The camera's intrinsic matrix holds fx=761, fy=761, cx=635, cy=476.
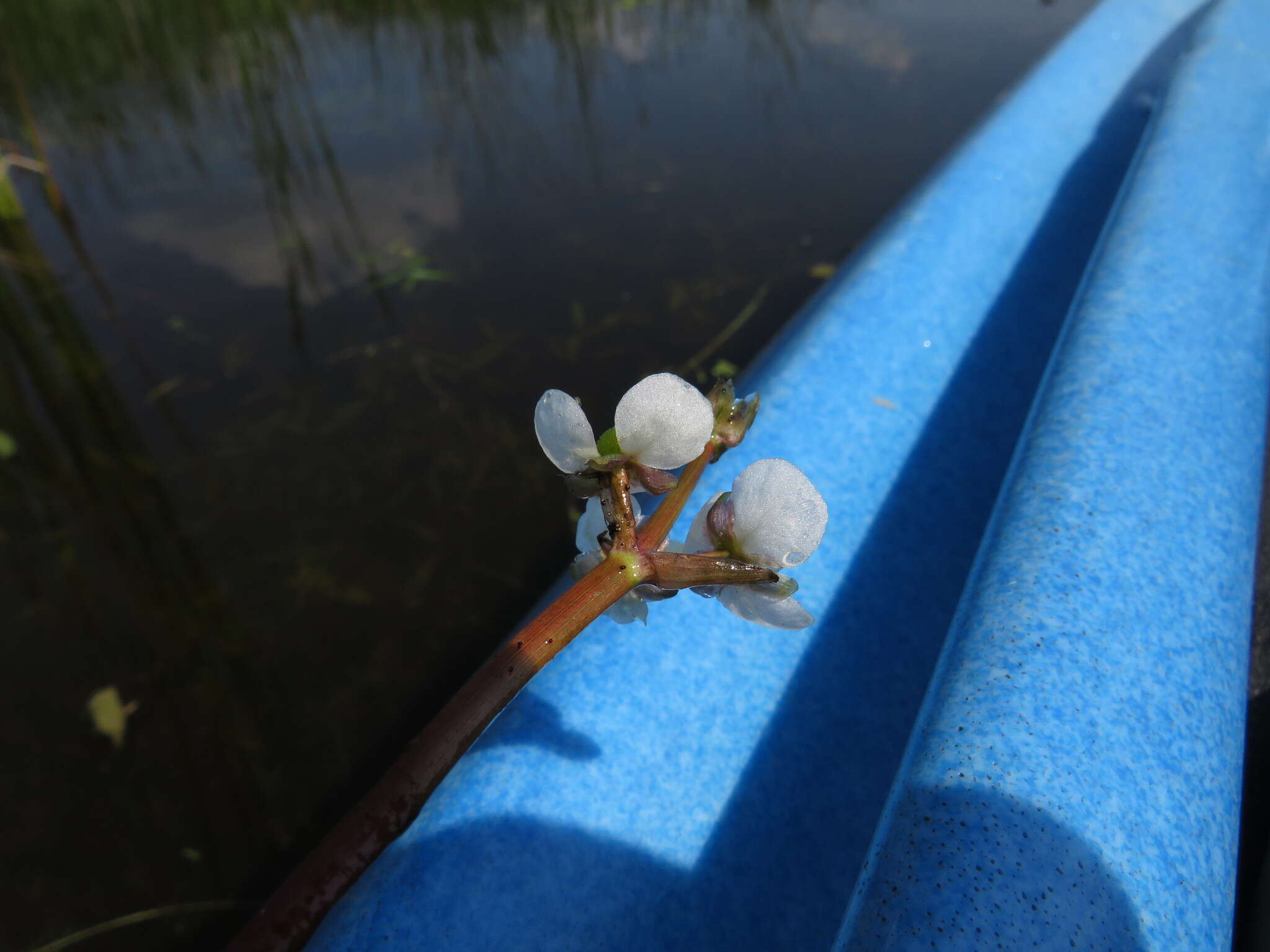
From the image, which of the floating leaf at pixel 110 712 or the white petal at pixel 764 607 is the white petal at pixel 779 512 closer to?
the white petal at pixel 764 607

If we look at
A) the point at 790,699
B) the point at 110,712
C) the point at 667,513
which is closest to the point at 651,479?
the point at 667,513

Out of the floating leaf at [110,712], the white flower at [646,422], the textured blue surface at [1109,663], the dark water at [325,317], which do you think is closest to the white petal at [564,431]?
the white flower at [646,422]

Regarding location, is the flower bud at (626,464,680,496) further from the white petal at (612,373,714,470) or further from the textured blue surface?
the textured blue surface

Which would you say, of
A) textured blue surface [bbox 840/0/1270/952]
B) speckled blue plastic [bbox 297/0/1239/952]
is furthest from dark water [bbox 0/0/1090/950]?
textured blue surface [bbox 840/0/1270/952]

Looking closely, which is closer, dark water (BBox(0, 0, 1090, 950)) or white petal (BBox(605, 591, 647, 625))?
white petal (BBox(605, 591, 647, 625))

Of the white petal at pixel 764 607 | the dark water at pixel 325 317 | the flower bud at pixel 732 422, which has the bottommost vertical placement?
the dark water at pixel 325 317

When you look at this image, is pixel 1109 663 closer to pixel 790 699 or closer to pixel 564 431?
pixel 790 699

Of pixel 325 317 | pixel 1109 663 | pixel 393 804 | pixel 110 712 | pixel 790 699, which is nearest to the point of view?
pixel 393 804
